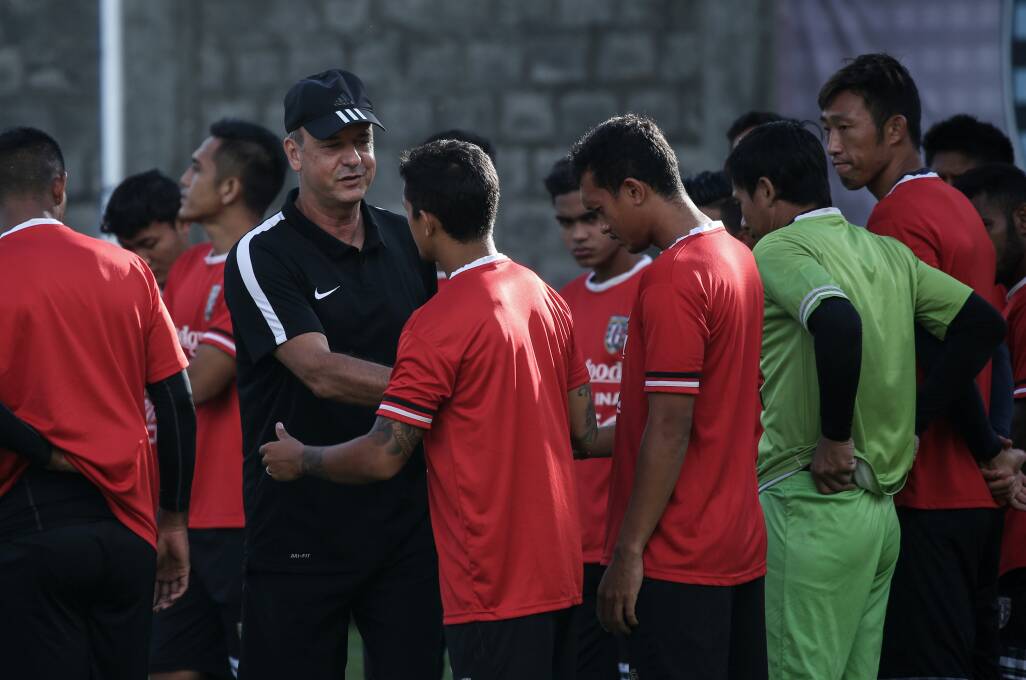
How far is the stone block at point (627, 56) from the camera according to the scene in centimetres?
840

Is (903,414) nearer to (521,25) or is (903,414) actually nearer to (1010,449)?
(1010,449)

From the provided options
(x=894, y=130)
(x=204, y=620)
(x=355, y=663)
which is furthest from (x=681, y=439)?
(x=355, y=663)

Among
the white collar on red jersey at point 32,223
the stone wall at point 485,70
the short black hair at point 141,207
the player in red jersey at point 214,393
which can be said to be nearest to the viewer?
the white collar on red jersey at point 32,223

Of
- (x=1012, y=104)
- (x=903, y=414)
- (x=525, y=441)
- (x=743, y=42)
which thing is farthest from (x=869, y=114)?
(x=743, y=42)

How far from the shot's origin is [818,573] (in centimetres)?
382

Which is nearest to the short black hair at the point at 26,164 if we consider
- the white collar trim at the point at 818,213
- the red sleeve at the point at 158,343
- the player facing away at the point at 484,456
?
the red sleeve at the point at 158,343

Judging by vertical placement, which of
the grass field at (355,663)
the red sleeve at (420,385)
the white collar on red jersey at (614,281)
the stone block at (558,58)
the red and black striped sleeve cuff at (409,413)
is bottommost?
the grass field at (355,663)

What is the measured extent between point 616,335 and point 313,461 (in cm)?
192

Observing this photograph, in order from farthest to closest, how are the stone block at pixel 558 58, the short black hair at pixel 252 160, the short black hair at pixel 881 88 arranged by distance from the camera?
the stone block at pixel 558 58 → the short black hair at pixel 252 160 → the short black hair at pixel 881 88

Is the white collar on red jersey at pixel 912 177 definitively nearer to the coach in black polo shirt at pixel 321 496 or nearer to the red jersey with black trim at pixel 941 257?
the red jersey with black trim at pixel 941 257

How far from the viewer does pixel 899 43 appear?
7.52 meters

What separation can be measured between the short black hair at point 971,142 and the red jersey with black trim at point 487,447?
2.65m

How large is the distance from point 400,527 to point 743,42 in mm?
5113

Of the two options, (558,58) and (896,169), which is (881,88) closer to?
(896,169)
